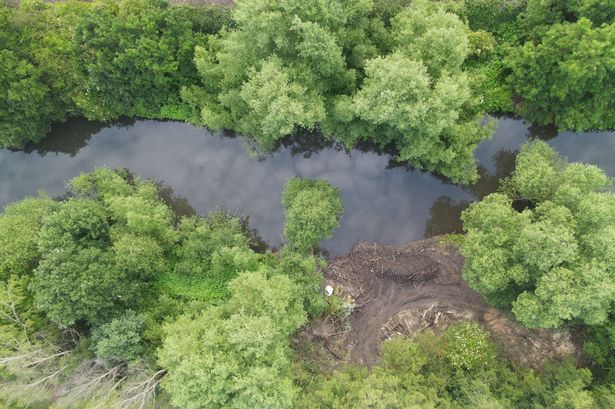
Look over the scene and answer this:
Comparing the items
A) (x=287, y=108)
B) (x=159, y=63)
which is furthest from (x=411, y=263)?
(x=159, y=63)

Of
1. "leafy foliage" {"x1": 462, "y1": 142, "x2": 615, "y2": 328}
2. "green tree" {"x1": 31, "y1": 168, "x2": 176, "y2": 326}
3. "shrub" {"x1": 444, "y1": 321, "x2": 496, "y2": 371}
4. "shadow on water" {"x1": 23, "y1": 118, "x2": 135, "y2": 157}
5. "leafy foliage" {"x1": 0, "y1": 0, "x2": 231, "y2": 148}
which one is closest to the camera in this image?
"leafy foliage" {"x1": 462, "y1": 142, "x2": 615, "y2": 328}

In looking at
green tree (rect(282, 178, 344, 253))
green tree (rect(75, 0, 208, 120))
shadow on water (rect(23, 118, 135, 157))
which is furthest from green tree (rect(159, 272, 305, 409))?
shadow on water (rect(23, 118, 135, 157))

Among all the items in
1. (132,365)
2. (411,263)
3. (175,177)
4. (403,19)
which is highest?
(403,19)

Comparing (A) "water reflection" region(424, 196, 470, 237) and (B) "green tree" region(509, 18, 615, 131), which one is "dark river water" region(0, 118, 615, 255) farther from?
(B) "green tree" region(509, 18, 615, 131)

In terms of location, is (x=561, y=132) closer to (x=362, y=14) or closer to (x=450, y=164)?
(x=450, y=164)

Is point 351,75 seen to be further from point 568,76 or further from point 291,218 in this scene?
point 568,76
